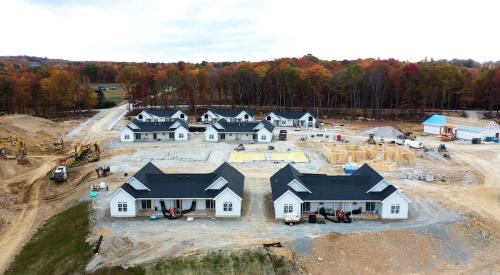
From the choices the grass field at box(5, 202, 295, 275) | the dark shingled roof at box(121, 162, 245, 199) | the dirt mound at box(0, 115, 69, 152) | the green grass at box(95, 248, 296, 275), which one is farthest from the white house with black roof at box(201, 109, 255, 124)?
the green grass at box(95, 248, 296, 275)

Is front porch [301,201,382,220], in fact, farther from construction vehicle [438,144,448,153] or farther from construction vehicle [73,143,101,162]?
construction vehicle [73,143,101,162]

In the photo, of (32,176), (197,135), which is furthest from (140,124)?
(32,176)

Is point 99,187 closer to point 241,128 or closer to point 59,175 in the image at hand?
point 59,175

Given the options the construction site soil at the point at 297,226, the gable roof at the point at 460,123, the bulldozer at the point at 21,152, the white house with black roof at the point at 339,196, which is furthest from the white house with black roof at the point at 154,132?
the gable roof at the point at 460,123

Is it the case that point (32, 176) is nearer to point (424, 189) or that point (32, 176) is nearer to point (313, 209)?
point (313, 209)

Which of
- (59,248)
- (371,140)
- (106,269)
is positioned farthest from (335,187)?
(371,140)

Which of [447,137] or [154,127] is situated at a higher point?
[154,127]
